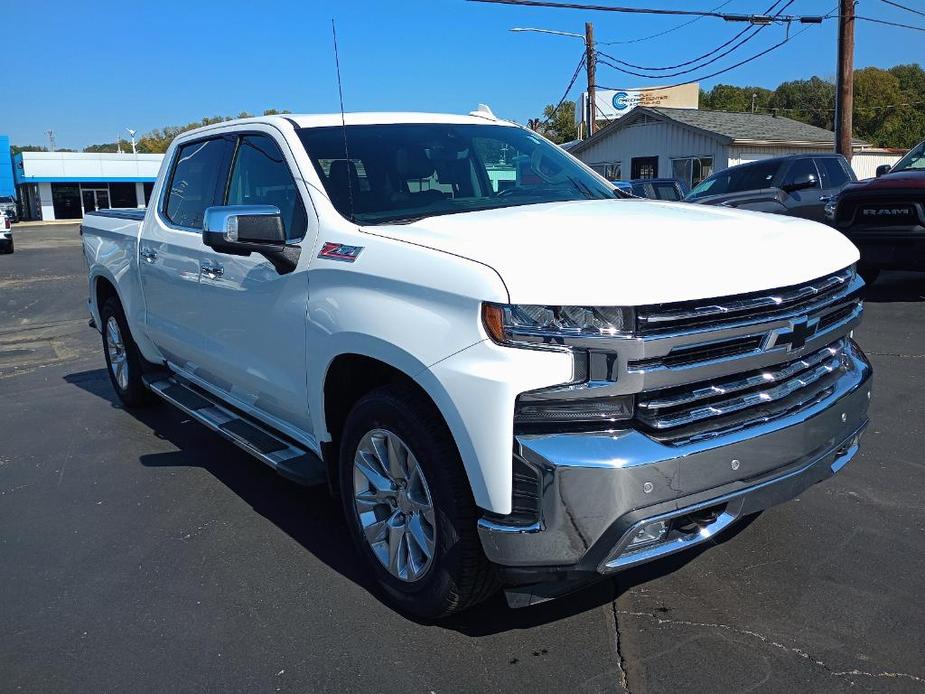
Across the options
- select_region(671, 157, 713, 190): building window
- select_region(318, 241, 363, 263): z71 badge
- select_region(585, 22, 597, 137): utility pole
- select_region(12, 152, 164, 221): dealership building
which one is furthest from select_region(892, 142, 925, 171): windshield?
select_region(12, 152, 164, 221): dealership building

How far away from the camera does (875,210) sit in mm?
9148

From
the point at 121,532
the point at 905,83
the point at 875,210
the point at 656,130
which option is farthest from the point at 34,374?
the point at 905,83

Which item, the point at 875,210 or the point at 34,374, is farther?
the point at 875,210

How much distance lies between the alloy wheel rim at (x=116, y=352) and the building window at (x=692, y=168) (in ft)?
86.0

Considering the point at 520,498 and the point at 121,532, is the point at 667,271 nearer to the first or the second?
the point at 520,498

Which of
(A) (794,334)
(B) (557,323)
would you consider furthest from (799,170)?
(B) (557,323)

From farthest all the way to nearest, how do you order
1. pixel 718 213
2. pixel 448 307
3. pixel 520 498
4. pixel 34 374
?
1. pixel 34 374
2. pixel 718 213
3. pixel 448 307
4. pixel 520 498

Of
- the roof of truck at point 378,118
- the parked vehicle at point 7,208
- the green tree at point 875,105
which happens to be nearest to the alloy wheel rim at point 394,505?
the roof of truck at point 378,118

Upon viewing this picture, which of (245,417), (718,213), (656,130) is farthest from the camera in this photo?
(656,130)

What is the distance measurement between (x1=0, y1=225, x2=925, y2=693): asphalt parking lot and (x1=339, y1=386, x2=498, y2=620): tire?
0.20m

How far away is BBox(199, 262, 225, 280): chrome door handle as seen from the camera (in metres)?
4.32

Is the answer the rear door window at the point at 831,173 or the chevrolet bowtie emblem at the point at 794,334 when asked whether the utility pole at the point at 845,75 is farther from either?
the chevrolet bowtie emblem at the point at 794,334

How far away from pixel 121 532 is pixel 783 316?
3413 mm

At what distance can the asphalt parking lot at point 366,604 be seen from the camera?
9.55 feet
